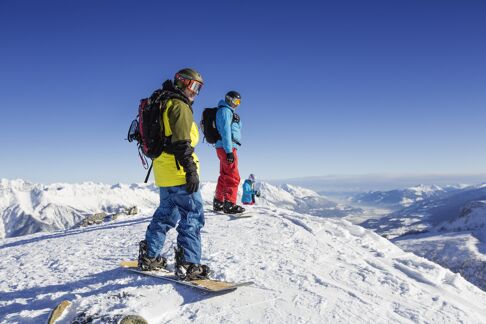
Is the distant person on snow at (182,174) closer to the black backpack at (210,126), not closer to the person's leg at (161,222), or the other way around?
the person's leg at (161,222)

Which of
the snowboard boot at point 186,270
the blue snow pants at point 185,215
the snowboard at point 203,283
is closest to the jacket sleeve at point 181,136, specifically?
the blue snow pants at point 185,215

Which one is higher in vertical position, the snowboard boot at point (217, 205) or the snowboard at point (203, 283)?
the snowboard boot at point (217, 205)

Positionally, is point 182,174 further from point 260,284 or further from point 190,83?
point 260,284

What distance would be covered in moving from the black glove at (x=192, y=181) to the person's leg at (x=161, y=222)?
2.30ft

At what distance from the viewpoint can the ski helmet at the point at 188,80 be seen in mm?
6652

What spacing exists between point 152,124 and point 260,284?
136 inches

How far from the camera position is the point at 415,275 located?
8156mm

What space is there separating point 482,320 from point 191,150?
555cm

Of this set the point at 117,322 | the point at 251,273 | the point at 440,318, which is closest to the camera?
the point at 117,322

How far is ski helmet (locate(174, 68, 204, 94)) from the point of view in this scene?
6.65m

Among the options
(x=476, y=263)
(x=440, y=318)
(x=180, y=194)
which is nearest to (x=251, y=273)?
(x=180, y=194)

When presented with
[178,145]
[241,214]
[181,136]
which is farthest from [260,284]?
[241,214]

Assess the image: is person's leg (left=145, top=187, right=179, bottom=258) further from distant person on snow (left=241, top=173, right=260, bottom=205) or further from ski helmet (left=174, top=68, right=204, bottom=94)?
distant person on snow (left=241, top=173, right=260, bottom=205)

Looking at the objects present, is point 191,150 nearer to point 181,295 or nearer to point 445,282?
point 181,295
